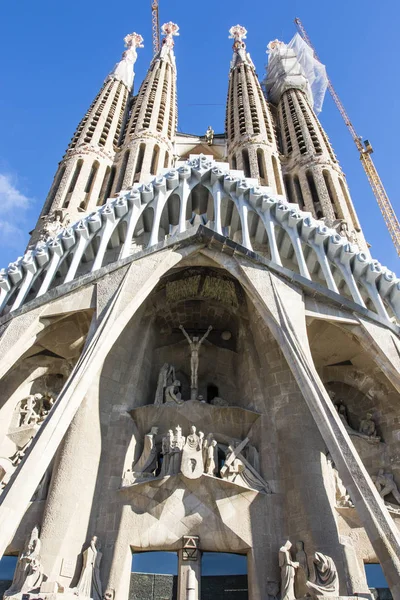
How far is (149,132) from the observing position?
2050 centimetres

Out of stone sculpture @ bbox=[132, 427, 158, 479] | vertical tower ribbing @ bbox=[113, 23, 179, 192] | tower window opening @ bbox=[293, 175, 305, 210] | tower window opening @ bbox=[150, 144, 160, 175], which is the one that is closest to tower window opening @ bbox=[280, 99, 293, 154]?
tower window opening @ bbox=[293, 175, 305, 210]

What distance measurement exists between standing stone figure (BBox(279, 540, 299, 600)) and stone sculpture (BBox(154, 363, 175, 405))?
377cm

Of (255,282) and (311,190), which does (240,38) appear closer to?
(311,190)

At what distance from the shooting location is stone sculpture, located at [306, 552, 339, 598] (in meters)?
7.06

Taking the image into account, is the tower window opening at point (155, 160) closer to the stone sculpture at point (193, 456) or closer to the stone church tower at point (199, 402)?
the stone church tower at point (199, 402)

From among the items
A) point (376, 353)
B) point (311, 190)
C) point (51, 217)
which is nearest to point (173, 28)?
point (311, 190)

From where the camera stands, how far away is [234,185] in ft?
38.8

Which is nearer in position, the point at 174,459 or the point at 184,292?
the point at 174,459

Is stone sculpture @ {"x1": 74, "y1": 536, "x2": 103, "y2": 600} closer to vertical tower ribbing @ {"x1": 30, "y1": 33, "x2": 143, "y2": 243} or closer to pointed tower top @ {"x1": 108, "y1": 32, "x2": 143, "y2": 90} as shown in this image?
vertical tower ribbing @ {"x1": 30, "y1": 33, "x2": 143, "y2": 243}

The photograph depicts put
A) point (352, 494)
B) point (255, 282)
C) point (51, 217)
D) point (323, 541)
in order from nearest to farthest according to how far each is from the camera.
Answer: point (352, 494) → point (323, 541) → point (255, 282) → point (51, 217)

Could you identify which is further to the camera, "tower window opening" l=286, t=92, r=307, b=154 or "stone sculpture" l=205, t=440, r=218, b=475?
"tower window opening" l=286, t=92, r=307, b=154

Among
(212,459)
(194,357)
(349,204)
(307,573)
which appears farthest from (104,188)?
(307,573)

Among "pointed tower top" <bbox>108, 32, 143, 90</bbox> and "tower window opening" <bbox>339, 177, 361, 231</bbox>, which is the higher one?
"pointed tower top" <bbox>108, 32, 143, 90</bbox>

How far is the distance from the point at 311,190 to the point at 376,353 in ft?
34.0
